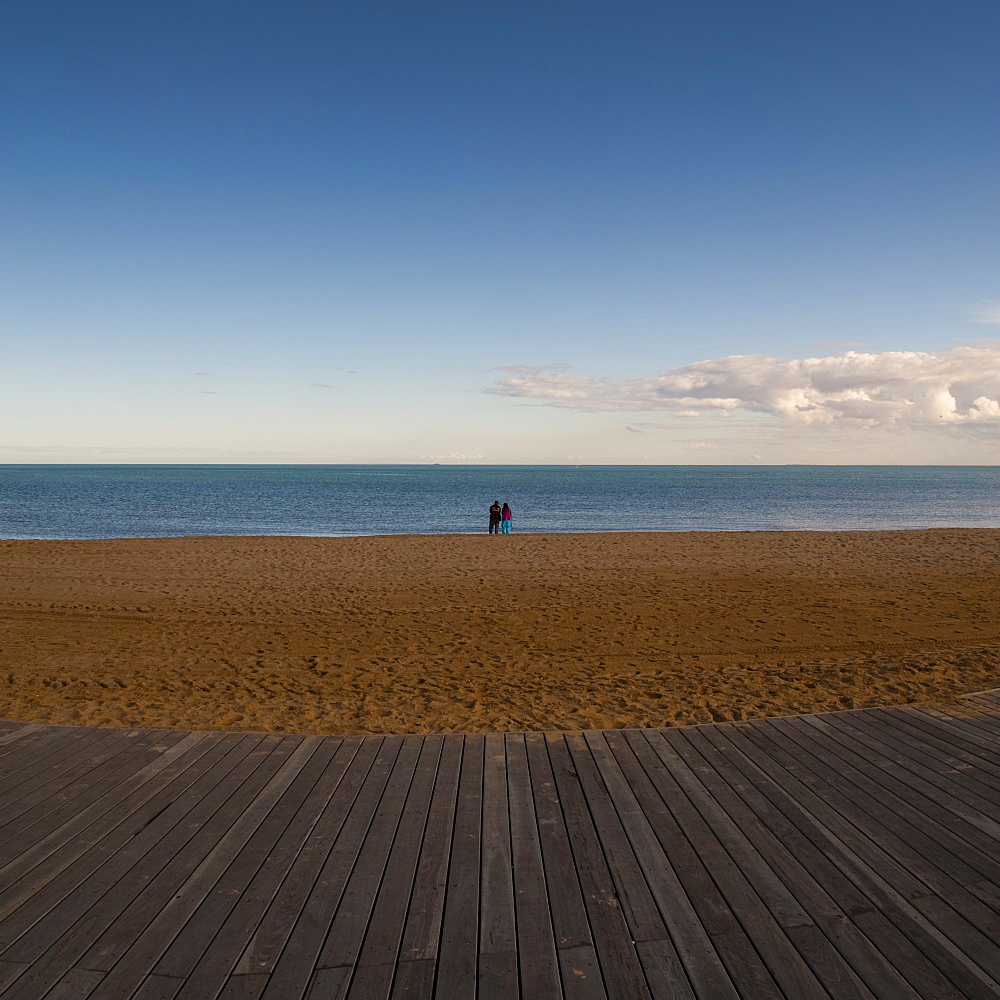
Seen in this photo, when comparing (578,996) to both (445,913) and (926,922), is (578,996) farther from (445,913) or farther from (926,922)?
(926,922)

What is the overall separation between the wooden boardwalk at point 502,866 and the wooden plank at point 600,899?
0.05 ft

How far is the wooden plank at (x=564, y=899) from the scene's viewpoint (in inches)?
119

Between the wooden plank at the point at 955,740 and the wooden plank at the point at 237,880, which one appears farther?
the wooden plank at the point at 955,740

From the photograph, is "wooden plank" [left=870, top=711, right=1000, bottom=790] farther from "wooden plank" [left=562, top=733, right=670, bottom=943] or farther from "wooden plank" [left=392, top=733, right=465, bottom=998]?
"wooden plank" [left=392, top=733, right=465, bottom=998]

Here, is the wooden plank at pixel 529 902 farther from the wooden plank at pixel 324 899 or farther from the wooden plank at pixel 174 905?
the wooden plank at pixel 174 905

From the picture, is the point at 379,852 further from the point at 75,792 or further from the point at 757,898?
the point at 75,792

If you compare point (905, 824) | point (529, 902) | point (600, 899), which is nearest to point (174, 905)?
point (529, 902)

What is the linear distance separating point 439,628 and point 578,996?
30.0 feet

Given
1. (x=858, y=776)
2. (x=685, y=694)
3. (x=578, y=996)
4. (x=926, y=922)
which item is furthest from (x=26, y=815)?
(x=685, y=694)

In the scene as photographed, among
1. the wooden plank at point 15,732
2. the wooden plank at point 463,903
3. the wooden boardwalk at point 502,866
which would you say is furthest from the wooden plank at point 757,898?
the wooden plank at point 15,732

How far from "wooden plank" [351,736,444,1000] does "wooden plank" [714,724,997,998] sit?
2.23 m

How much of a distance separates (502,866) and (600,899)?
0.56m

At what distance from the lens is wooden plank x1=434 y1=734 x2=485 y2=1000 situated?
3023mm

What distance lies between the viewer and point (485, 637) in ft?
37.3
